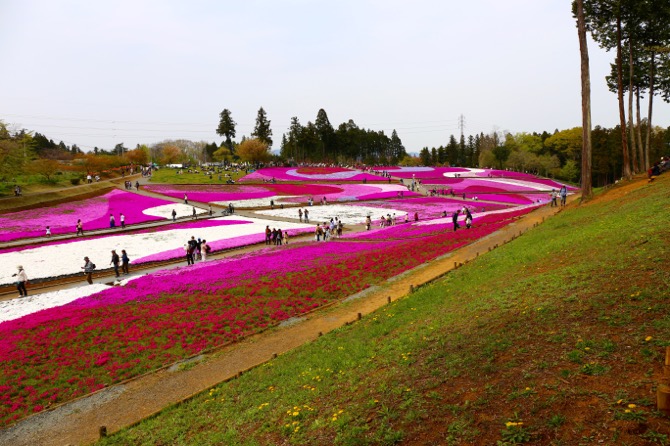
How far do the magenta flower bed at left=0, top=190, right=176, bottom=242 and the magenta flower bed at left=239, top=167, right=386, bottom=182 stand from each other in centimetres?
3288

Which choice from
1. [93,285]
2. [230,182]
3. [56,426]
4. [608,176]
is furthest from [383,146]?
[56,426]

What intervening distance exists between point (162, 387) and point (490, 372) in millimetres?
10120

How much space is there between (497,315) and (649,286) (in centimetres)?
350

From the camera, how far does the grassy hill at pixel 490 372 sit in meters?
5.93

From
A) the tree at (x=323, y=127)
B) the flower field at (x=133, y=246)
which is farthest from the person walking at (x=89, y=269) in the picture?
the tree at (x=323, y=127)

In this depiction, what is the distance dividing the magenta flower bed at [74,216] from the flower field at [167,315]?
23.3 metres

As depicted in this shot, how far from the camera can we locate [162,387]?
39.6ft

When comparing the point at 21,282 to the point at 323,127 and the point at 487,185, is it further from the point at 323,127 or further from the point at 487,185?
the point at 323,127

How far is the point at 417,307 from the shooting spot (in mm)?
14242

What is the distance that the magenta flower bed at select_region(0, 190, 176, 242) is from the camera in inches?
1580

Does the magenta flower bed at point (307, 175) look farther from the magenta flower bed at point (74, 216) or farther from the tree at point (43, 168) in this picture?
the tree at point (43, 168)

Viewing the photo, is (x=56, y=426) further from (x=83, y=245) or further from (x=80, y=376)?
(x=83, y=245)

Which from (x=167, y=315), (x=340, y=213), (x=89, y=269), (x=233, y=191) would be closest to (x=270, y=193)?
(x=233, y=191)

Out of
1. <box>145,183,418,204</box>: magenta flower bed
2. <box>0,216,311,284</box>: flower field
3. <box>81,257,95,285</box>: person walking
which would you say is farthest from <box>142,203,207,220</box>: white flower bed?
<box>81,257,95,285</box>: person walking
